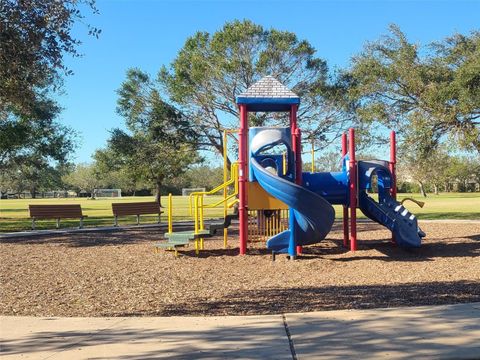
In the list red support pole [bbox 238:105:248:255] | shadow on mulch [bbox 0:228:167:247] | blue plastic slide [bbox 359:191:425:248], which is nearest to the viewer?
blue plastic slide [bbox 359:191:425:248]

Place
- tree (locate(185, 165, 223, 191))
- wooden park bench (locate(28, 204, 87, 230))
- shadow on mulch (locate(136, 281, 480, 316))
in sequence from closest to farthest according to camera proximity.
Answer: shadow on mulch (locate(136, 281, 480, 316))
wooden park bench (locate(28, 204, 87, 230))
tree (locate(185, 165, 223, 191))

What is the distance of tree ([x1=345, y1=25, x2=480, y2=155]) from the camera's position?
18.2 meters

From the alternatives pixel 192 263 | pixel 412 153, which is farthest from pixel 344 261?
pixel 412 153

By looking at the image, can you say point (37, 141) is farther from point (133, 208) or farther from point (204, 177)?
point (204, 177)

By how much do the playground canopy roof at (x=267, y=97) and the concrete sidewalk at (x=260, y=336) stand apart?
7.26 metres

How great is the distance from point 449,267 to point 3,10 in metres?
8.91

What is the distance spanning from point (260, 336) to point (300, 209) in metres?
6.02

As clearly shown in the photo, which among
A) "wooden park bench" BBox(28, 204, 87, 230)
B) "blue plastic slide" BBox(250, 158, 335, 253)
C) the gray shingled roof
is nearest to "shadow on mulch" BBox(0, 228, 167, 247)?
"wooden park bench" BBox(28, 204, 87, 230)

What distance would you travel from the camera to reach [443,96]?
60.6ft

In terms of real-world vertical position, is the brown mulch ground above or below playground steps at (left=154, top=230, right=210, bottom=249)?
below

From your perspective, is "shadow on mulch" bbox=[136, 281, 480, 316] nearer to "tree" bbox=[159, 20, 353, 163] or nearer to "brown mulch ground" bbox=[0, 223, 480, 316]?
"brown mulch ground" bbox=[0, 223, 480, 316]

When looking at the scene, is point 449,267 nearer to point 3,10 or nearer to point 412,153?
point 3,10

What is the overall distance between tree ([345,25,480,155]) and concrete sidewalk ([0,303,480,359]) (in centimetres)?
1311

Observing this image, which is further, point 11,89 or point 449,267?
point 449,267
